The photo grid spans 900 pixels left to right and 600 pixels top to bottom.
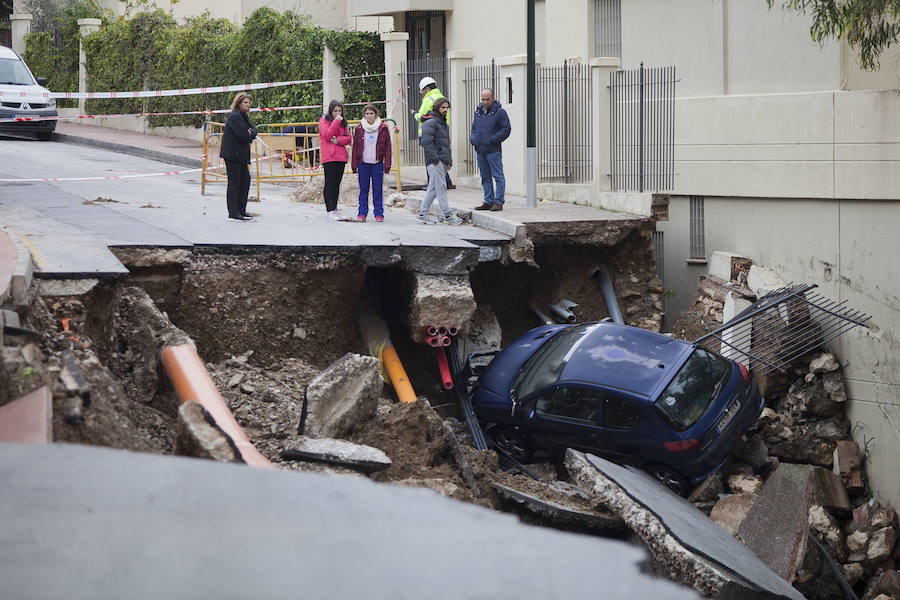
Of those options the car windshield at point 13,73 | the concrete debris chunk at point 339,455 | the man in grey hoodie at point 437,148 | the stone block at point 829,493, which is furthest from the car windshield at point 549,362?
the car windshield at point 13,73

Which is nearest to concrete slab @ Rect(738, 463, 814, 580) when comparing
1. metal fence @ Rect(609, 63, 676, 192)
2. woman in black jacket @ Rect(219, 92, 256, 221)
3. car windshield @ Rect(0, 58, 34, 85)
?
metal fence @ Rect(609, 63, 676, 192)

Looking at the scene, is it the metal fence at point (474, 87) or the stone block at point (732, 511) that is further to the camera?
the metal fence at point (474, 87)

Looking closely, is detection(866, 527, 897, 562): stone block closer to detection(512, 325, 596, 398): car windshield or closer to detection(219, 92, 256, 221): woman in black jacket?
detection(512, 325, 596, 398): car windshield

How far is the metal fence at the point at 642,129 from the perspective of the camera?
1553 cm

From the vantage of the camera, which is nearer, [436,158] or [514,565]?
[514,565]

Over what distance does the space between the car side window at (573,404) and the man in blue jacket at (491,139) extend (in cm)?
434

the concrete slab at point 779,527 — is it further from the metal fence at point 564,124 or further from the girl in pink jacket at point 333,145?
the metal fence at point 564,124

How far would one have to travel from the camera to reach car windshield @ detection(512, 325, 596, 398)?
11406 mm

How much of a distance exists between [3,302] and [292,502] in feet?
14.8

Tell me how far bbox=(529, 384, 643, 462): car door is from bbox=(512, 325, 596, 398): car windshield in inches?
8.3

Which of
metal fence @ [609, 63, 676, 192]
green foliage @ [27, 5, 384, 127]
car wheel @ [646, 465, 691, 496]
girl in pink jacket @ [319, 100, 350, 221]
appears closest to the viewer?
car wheel @ [646, 465, 691, 496]

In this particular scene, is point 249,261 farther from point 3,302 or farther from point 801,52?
point 801,52

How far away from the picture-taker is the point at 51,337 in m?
7.56

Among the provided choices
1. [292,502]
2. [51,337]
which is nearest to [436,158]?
[51,337]
